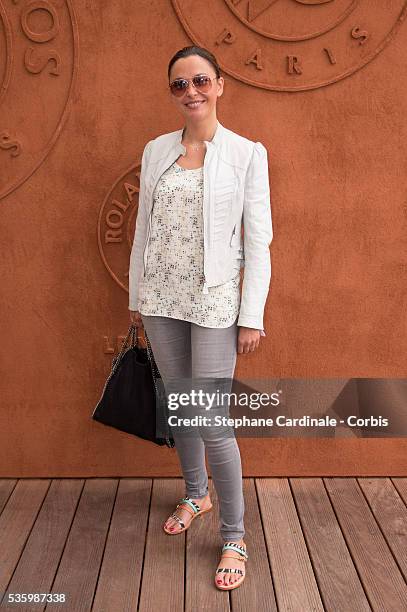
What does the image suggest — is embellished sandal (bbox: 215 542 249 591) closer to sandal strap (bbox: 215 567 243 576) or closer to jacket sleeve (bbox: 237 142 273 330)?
sandal strap (bbox: 215 567 243 576)

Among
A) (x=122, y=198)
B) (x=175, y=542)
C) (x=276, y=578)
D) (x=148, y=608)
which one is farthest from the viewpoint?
(x=122, y=198)

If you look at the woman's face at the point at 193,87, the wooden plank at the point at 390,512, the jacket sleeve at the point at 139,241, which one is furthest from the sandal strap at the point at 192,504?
the woman's face at the point at 193,87

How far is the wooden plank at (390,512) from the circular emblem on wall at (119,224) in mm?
1341

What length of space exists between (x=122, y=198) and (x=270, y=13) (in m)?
0.91

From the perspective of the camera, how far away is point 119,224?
292 cm

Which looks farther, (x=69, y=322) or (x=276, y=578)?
(x=69, y=322)

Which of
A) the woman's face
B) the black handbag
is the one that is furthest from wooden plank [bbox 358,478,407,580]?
the woman's face

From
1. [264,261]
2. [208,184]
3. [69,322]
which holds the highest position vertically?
[208,184]

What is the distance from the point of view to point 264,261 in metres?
2.38

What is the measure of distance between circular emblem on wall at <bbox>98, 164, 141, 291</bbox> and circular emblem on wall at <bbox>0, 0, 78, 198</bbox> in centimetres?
32

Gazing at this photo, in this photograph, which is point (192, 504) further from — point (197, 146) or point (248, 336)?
point (197, 146)

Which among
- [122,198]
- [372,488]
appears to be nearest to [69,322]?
[122,198]

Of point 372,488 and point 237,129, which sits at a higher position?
point 237,129

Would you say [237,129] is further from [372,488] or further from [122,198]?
[372,488]
